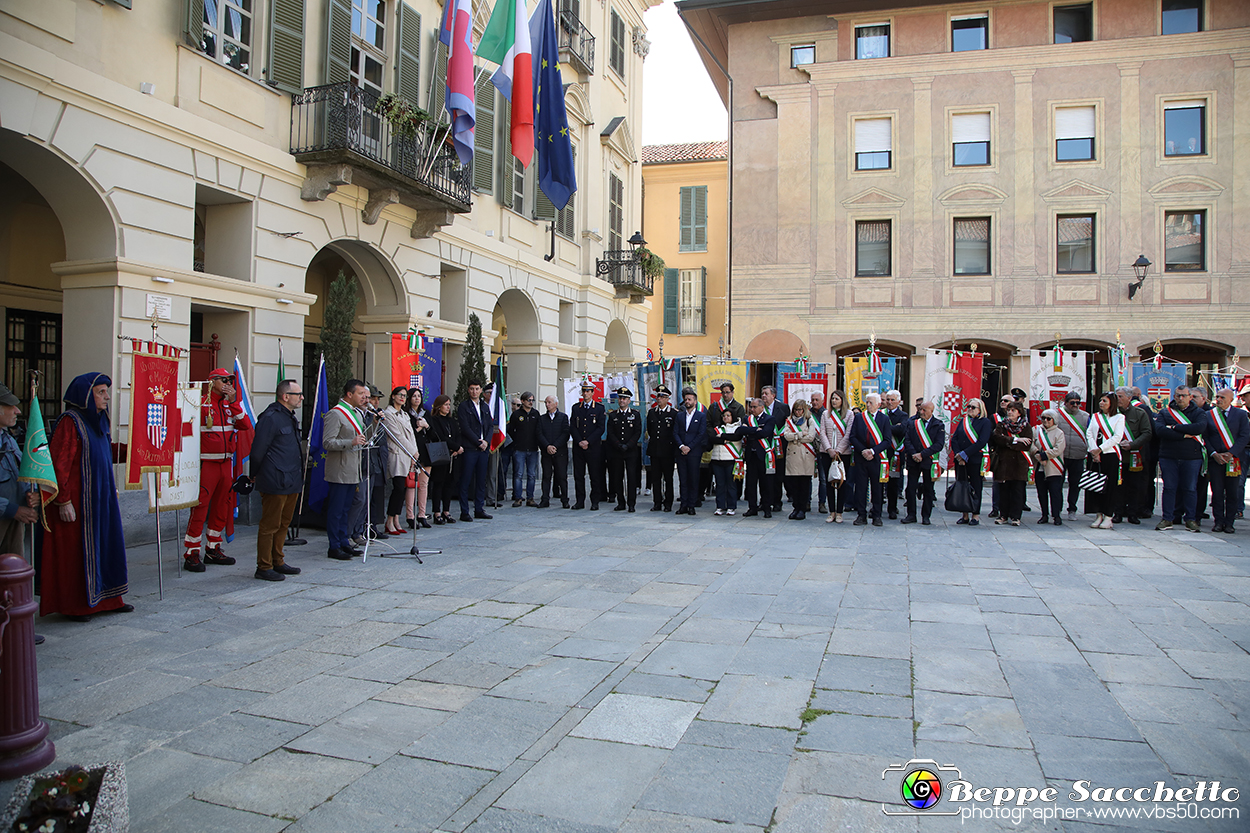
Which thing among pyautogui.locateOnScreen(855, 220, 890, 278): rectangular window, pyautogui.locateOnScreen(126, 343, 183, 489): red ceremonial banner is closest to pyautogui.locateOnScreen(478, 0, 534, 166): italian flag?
pyautogui.locateOnScreen(126, 343, 183, 489): red ceremonial banner

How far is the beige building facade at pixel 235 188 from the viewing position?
8953 mm

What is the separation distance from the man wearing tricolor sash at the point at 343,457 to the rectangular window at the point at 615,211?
50.3ft

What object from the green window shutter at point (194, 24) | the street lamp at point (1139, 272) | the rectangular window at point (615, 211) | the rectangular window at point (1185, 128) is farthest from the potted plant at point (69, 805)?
the rectangular window at point (1185, 128)

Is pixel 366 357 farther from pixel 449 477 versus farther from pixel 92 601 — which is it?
pixel 92 601

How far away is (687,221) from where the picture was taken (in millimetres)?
32469

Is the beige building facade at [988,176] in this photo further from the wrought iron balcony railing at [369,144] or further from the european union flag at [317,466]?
the european union flag at [317,466]

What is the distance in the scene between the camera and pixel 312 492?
Result: 9.19 m

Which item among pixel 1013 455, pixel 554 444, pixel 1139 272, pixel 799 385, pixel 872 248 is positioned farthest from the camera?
pixel 872 248

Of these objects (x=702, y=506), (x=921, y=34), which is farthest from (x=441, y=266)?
(x=921, y=34)

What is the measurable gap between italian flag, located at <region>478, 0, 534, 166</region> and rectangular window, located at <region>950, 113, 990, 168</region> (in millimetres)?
13964

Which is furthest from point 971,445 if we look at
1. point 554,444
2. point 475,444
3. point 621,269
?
point 621,269

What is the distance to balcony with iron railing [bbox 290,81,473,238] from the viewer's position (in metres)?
11.8

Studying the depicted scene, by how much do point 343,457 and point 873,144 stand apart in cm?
1936

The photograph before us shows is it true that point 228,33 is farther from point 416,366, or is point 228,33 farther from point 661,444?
point 661,444
